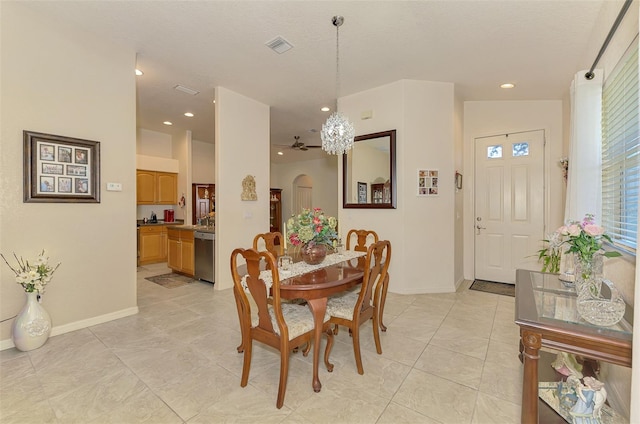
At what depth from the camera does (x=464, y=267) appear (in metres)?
4.88

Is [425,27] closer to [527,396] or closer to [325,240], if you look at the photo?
[325,240]

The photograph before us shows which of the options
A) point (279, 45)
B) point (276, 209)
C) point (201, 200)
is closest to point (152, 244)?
point (201, 200)

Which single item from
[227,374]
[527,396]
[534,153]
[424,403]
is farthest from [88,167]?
[534,153]

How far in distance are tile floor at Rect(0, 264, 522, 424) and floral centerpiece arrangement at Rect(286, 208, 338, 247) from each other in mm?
984

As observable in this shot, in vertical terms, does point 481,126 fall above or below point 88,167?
above

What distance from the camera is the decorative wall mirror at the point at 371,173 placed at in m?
4.09

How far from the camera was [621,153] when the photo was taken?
198 centimetres

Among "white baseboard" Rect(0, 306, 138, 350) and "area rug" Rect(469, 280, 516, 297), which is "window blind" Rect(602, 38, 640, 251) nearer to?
"area rug" Rect(469, 280, 516, 297)

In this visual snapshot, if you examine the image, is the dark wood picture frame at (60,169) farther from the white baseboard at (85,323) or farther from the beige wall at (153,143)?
the beige wall at (153,143)

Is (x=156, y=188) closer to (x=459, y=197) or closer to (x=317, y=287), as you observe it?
(x=317, y=287)

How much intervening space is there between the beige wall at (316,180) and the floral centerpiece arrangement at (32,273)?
7.52 m

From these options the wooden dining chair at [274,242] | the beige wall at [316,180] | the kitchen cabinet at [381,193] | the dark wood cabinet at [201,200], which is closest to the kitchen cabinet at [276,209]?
the beige wall at [316,180]

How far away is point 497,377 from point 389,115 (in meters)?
3.33

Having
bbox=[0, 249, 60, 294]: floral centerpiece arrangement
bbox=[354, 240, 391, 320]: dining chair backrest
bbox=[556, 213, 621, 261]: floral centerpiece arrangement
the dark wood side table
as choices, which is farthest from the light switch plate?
bbox=[556, 213, 621, 261]: floral centerpiece arrangement
